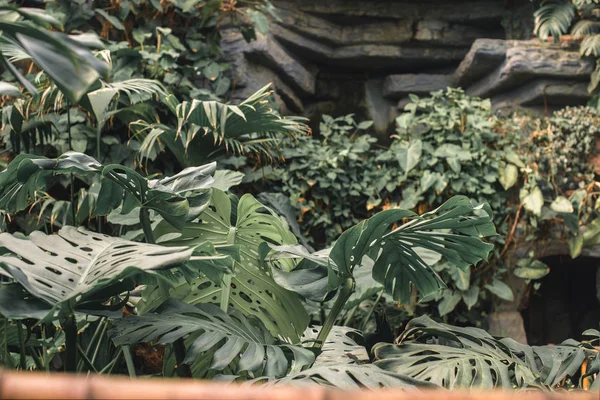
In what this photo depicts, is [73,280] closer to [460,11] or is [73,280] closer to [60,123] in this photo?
[60,123]

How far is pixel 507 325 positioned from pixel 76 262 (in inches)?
145

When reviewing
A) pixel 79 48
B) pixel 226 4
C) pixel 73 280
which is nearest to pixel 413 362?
→ pixel 73 280

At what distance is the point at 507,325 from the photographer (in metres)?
4.78

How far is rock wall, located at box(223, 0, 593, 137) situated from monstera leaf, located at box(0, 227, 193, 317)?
11.7ft

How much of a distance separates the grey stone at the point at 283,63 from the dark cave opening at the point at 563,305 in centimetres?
299

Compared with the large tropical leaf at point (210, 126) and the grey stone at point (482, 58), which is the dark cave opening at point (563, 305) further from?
the large tropical leaf at point (210, 126)

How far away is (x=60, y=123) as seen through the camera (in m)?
4.33

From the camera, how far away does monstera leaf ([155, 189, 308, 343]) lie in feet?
7.64

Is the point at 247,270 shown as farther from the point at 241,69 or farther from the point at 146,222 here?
the point at 241,69

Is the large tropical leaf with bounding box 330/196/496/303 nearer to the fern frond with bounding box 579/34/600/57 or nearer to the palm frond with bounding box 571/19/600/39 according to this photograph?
the fern frond with bounding box 579/34/600/57

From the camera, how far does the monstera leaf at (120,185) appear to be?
191 cm

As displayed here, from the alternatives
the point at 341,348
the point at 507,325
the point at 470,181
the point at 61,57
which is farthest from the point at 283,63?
the point at 61,57

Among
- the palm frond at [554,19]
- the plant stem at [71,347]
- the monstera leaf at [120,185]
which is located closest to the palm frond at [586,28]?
the palm frond at [554,19]

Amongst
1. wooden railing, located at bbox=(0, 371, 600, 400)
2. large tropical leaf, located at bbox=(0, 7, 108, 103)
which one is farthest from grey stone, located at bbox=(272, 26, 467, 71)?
wooden railing, located at bbox=(0, 371, 600, 400)
